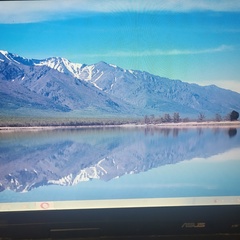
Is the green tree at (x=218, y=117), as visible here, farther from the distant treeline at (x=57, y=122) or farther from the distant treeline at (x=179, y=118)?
the distant treeline at (x=57, y=122)

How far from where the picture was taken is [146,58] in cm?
93

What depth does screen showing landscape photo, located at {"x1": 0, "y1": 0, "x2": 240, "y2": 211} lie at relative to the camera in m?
0.91

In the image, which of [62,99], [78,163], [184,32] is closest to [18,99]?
[62,99]

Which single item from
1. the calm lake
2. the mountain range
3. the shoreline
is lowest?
A: the calm lake

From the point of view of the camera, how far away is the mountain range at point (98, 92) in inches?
37.3

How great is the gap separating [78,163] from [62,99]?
0.63 ft

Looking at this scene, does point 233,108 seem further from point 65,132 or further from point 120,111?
point 65,132

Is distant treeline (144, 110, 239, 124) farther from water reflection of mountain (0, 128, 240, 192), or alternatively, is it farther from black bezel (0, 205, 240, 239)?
black bezel (0, 205, 240, 239)

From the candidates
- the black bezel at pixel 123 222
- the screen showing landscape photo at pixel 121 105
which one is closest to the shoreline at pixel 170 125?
the screen showing landscape photo at pixel 121 105

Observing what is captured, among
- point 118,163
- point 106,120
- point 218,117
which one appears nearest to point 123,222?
point 118,163

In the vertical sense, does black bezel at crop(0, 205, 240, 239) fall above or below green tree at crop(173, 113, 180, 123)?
below

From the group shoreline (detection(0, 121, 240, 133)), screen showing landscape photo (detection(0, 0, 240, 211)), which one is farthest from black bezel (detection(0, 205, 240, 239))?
shoreline (detection(0, 121, 240, 133))

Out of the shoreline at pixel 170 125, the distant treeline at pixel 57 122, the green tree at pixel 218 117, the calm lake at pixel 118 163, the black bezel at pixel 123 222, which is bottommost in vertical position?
the black bezel at pixel 123 222

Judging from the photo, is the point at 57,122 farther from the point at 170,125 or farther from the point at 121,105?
the point at 170,125
